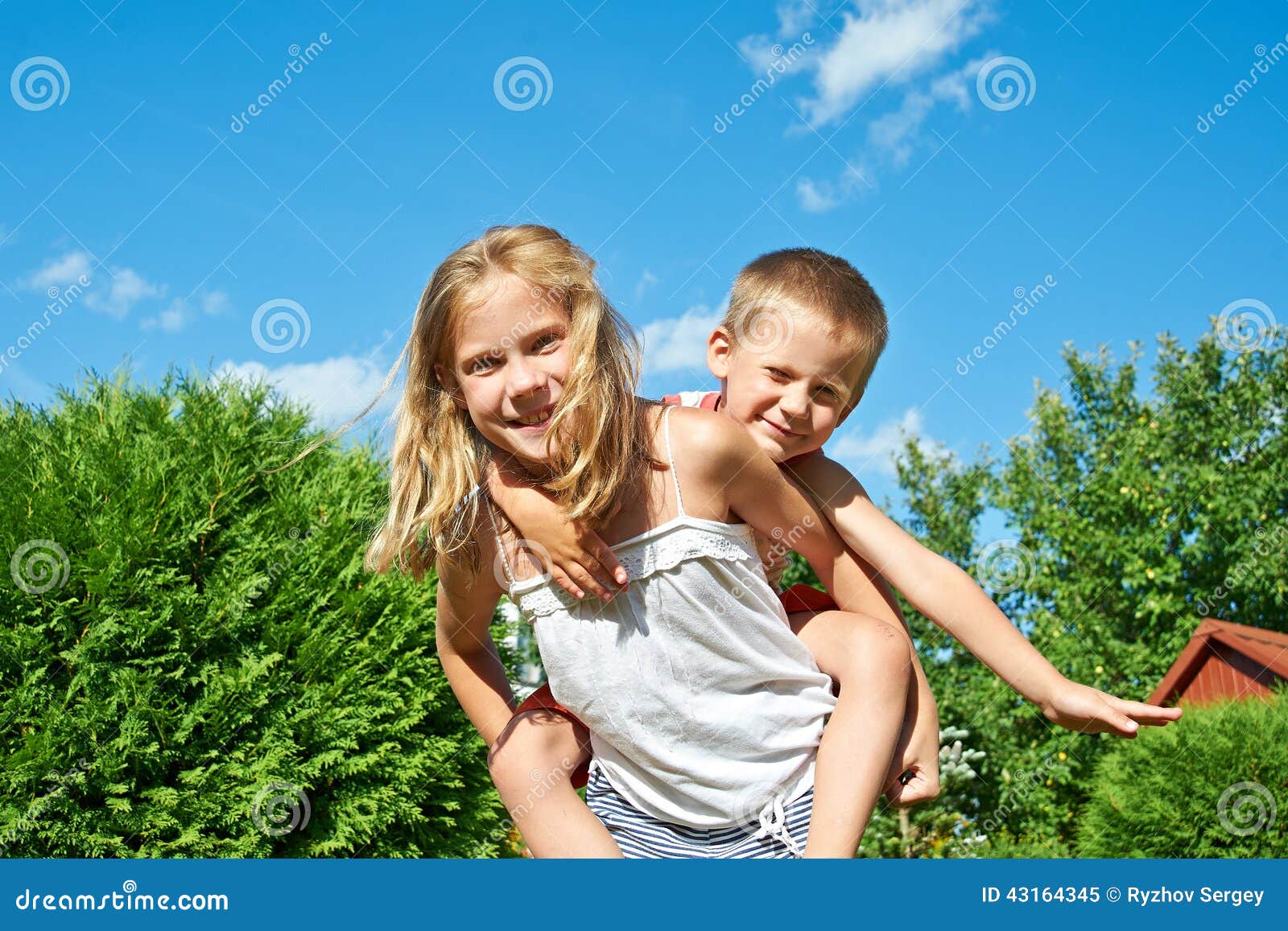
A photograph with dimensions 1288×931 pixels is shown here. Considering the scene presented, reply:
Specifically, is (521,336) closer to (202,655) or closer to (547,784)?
(547,784)

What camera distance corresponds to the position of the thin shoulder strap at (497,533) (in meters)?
2.08

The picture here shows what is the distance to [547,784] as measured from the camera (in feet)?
6.80

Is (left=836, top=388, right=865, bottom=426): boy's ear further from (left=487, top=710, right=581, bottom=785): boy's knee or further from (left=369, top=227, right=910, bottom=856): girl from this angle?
(left=487, top=710, right=581, bottom=785): boy's knee

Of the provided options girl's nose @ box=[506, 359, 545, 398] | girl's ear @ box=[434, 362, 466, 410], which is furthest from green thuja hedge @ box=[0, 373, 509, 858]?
girl's nose @ box=[506, 359, 545, 398]

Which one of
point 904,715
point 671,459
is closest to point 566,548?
point 671,459

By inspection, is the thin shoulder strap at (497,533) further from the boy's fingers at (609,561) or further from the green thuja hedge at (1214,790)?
the green thuja hedge at (1214,790)

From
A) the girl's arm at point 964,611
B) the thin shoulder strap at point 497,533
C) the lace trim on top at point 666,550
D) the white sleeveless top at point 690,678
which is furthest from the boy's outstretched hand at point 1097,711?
the thin shoulder strap at point 497,533

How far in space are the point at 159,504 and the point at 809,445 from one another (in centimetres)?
365

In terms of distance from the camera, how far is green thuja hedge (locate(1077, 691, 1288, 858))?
7281 mm

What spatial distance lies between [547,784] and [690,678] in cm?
37

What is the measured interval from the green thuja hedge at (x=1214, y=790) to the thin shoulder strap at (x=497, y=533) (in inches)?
269

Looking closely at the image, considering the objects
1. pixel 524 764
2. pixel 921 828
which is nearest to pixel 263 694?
pixel 524 764

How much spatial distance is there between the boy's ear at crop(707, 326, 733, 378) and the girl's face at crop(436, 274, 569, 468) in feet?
1.66

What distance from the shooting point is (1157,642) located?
12.3 metres
